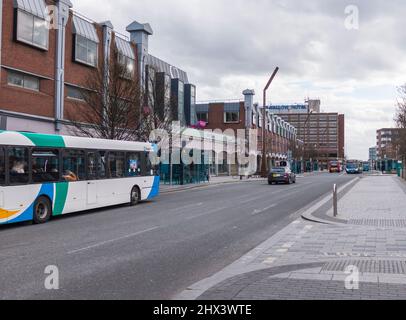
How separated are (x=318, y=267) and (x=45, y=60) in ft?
77.6

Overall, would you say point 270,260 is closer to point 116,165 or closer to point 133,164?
point 116,165

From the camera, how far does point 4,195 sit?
12578mm

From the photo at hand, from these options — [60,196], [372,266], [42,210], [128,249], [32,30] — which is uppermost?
[32,30]

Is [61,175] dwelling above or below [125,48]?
below

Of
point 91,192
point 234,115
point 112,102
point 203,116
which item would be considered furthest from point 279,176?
point 203,116

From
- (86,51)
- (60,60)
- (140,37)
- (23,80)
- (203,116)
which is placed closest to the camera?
(23,80)

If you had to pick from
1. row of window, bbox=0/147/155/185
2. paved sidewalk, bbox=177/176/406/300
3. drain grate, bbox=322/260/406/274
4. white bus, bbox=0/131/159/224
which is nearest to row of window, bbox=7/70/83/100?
white bus, bbox=0/131/159/224

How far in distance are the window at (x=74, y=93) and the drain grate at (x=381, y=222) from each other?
821 inches

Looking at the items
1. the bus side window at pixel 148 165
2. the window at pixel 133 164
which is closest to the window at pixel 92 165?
the window at pixel 133 164

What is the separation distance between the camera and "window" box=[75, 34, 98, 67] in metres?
29.6

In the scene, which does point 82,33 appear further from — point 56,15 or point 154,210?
point 154,210

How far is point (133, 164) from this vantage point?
64.2 ft
